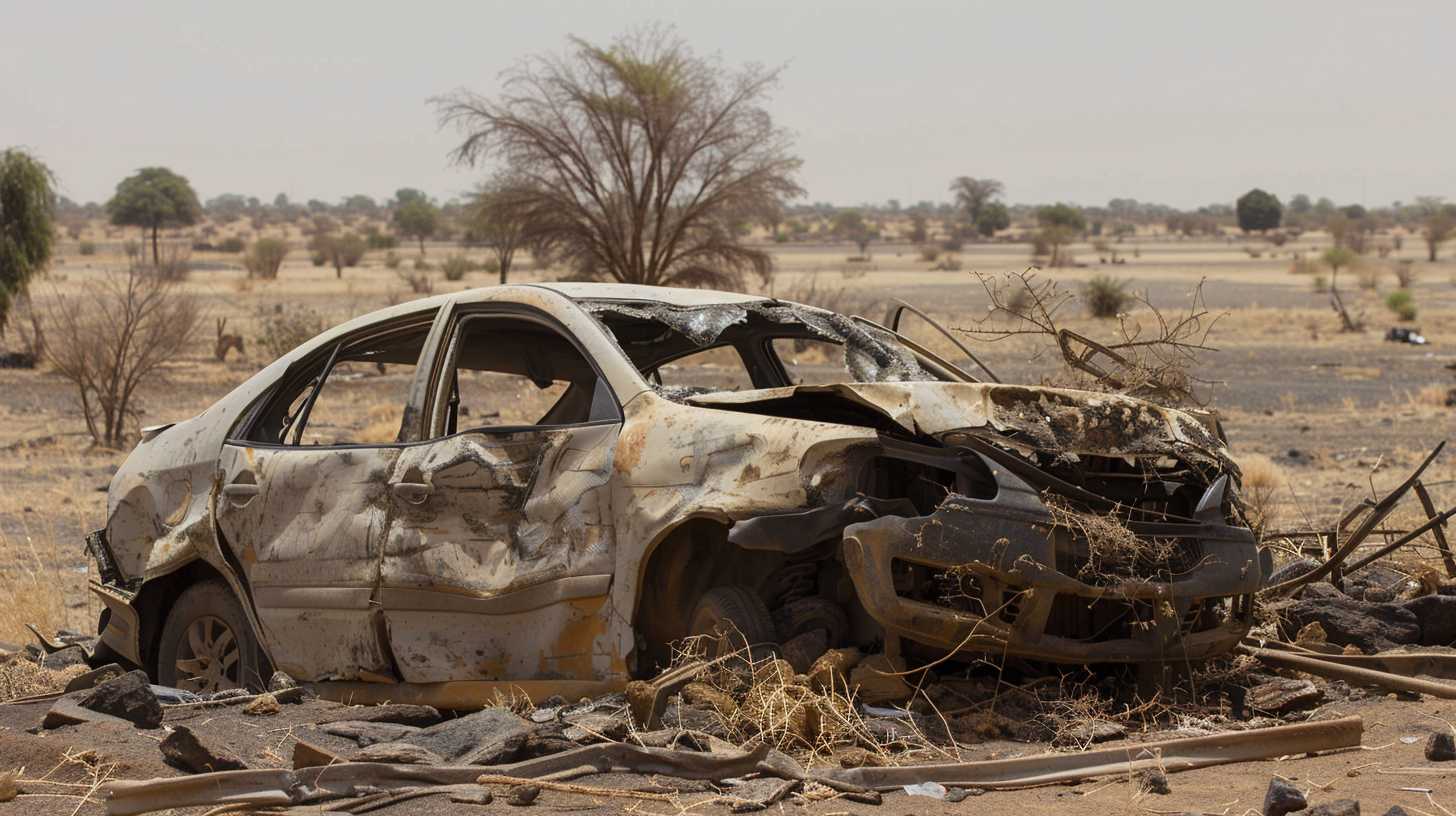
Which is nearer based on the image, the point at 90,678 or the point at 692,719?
the point at 692,719

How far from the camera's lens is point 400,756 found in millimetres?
5234

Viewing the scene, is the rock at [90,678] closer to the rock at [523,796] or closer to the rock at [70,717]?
the rock at [70,717]

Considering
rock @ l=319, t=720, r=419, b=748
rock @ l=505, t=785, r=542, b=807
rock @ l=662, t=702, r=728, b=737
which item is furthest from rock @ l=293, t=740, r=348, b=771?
rock @ l=662, t=702, r=728, b=737

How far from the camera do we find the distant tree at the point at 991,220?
11662cm

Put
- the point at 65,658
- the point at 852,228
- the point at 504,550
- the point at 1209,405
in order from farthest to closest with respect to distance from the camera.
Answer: the point at 852,228
the point at 1209,405
the point at 65,658
the point at 504,550

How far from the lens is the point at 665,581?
5.89 meters

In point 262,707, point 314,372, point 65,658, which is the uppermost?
point 314,372

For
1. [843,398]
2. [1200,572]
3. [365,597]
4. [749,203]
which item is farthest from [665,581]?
[749,203]

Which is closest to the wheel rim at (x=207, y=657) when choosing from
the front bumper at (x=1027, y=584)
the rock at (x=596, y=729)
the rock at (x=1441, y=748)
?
the rock at (x=596, y=729)

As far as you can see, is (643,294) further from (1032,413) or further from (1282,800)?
(1282,800)

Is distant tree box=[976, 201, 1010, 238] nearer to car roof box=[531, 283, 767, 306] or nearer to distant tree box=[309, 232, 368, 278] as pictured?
distant tree box=[309, 232, 368, 278]

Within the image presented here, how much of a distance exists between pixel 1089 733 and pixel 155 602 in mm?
4081

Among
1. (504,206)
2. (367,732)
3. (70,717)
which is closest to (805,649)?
(367,732)

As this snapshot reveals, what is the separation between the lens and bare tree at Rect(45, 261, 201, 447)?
853 inches
